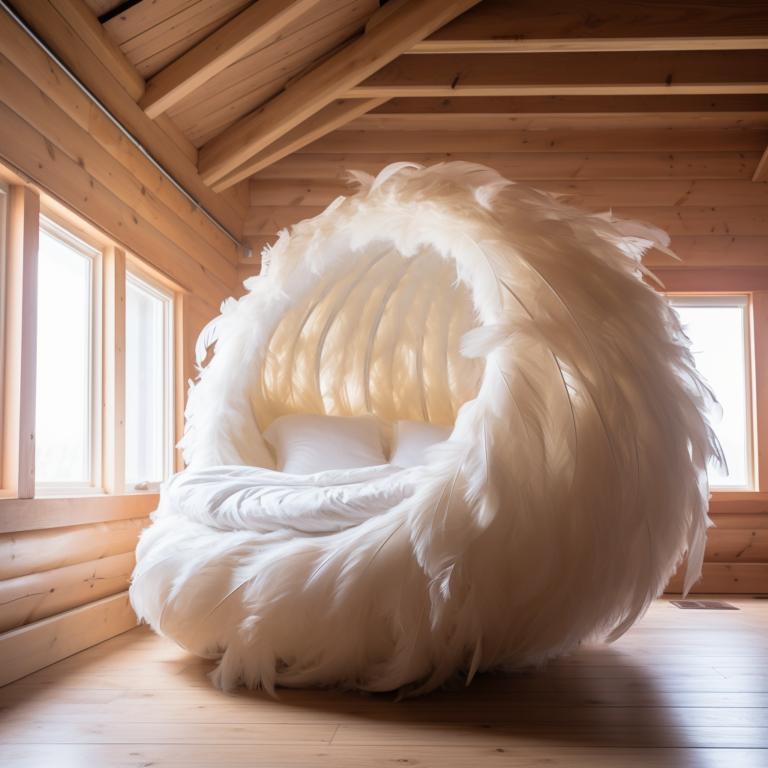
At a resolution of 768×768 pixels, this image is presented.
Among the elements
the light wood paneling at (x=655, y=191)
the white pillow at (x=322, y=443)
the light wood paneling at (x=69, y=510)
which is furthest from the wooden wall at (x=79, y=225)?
the light wood paneling at (x=655, y=191)

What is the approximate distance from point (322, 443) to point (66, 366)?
1096 mm

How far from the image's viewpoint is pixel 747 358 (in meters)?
4.47

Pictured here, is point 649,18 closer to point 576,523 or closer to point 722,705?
point 576,523

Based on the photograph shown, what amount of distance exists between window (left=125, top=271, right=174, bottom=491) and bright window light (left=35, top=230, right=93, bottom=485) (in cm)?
38

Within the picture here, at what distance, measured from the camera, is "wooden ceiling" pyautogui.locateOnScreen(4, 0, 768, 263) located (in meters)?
3.03

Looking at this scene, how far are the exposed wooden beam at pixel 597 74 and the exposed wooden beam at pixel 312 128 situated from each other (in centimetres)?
40

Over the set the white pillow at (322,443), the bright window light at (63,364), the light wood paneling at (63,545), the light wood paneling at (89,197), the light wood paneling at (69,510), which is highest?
the light wood paneling at (89,197)

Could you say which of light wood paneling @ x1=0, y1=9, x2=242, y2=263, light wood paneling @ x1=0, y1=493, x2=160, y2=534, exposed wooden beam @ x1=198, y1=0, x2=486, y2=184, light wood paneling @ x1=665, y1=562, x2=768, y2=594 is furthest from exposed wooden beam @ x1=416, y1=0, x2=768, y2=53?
light wood paneling @ x1=665, y1=562, x2=768, y2=594

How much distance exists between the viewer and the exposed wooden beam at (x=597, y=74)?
12.1 feet

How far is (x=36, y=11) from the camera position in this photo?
7.71ft

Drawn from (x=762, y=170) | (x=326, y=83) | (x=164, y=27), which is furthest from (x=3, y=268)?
(x=762, y=170)

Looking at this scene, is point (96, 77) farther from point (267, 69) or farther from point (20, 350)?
point (20, 350)

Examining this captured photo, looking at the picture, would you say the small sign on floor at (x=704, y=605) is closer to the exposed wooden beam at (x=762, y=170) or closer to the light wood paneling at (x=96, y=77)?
the exposed wooden beam at (x=762, y=170)

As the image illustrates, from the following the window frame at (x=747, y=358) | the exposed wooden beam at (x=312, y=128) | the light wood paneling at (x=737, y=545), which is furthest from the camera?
the window frame at (x=747, y=358)
